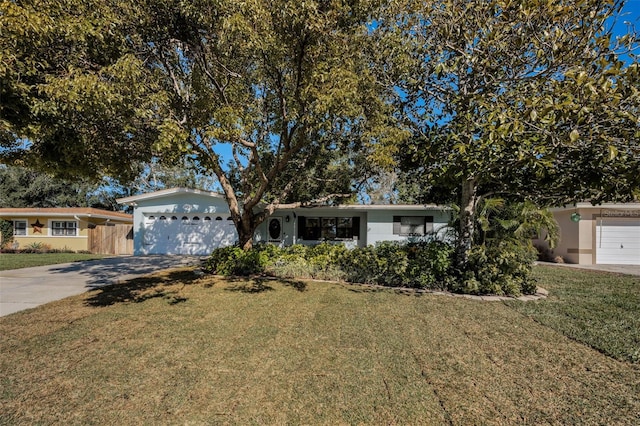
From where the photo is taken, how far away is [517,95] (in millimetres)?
5441

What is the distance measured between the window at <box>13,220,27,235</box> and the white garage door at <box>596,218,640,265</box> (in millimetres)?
31003

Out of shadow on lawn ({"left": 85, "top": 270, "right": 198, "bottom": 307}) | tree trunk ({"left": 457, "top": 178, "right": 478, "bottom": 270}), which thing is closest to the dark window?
shadow on lawn ({"left": 85, "top": 270, "right": 198, "bottom": 307})

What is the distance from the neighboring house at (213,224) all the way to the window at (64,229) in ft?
19.3

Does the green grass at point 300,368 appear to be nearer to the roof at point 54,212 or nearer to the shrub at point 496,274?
the shrub at point 496,274

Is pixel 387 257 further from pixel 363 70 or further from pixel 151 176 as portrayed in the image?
pixel 151 176

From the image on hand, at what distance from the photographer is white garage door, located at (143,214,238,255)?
1678cm

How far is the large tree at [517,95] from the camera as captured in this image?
352cm

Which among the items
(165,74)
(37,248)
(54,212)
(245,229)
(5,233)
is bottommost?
(37,248)

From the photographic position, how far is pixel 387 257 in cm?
938

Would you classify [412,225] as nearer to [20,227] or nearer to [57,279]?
[57,279]

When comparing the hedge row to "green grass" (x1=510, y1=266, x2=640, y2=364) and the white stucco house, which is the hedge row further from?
the white stucco house

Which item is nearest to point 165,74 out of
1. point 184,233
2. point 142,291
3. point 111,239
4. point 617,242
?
point 142,291

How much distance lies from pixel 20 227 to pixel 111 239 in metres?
5.62

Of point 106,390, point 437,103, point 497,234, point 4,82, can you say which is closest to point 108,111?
point 4,82
